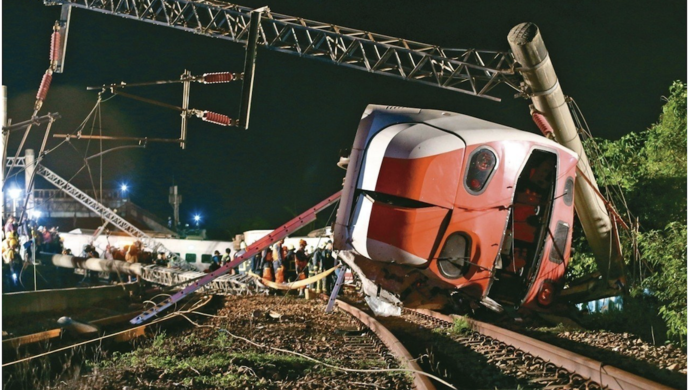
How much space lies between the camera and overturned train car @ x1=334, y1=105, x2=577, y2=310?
8586mm

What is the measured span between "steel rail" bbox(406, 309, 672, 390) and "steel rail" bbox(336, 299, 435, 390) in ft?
4.84

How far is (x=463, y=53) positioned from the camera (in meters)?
12.4

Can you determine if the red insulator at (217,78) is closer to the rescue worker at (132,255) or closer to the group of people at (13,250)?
the group of people at (13,250)

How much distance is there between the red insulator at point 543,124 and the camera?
10375 mm

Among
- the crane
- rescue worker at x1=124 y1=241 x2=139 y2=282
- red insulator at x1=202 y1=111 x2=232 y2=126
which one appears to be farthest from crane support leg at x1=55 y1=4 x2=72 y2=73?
rescue worker at x1=124 y1=241 x2=139 y2=282

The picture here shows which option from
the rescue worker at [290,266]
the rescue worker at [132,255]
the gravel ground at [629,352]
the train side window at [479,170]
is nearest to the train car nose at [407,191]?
the train side window at [479,170]

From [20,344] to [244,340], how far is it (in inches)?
120

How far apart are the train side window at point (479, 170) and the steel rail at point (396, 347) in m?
2.38

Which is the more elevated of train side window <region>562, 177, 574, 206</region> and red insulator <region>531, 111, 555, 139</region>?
red insulator <region>531, 111, 555, 139</region>

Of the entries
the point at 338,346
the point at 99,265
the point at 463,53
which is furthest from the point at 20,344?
the point at 99,265

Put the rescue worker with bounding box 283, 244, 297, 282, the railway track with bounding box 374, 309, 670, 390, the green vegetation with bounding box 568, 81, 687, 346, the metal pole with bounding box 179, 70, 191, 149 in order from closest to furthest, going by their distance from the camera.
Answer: the railway track with bounding box 374, 309, 670, 390
the green vegetation with bounding box 568, 81, 687, 346
the metal pole with bounding box 179, 70, 191, 149
the rescue worker with bounding box 283, 244, 297, 282

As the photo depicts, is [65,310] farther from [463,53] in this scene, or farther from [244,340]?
[463,53]

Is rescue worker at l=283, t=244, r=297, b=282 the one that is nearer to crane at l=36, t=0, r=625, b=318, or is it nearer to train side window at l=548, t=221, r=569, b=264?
crane at l=36, t=0, r=625, b=318

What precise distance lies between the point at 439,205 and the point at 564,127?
3.19m
